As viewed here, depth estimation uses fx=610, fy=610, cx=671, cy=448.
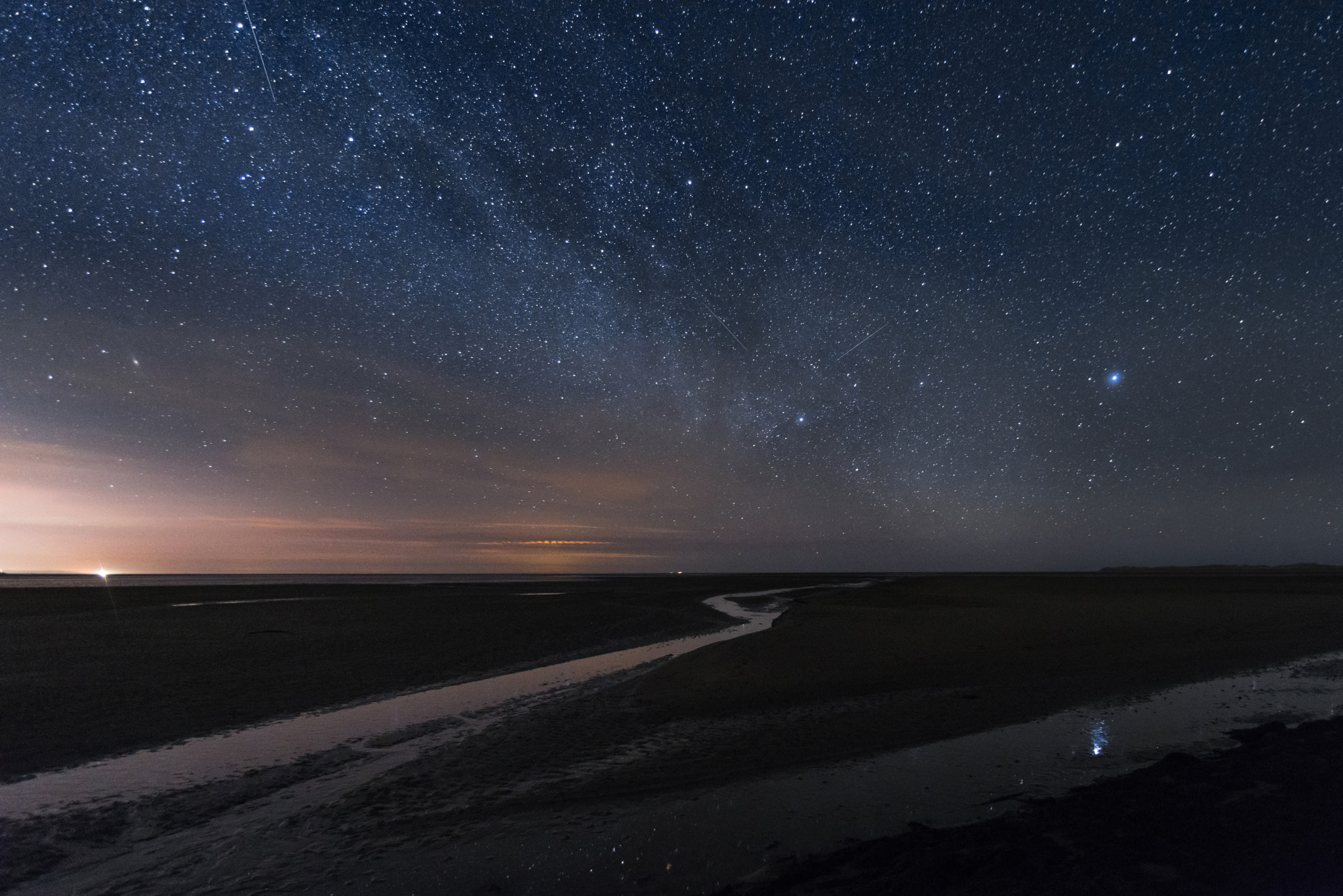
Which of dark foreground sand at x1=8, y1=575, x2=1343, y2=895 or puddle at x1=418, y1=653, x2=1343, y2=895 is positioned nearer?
puddle at x1=418, y1=653, x2=1343, y2=895

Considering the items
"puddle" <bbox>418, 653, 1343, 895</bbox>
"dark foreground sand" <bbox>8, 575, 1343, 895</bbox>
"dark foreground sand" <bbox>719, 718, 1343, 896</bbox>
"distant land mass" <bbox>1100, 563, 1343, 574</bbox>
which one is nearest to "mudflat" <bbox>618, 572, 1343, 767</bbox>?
"dark foreground sand" <bbox>8, 575, 1343, 895</bbox>

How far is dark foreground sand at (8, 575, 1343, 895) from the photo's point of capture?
5.67 m

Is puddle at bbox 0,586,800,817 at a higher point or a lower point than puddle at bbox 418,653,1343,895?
lower

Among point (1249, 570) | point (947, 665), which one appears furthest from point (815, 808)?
point (1249, 570)

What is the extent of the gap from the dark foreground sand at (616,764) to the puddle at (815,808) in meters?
0.16

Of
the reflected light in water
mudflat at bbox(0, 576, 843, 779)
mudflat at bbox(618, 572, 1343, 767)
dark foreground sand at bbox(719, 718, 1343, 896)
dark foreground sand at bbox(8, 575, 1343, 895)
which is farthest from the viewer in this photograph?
mudflat at bbox(0, 576, 843, 779)

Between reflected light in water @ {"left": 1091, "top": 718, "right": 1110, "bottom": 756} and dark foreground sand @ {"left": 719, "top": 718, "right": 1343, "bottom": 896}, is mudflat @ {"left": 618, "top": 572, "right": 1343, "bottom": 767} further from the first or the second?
dark foreground sand @ {"left": 719, "top": 718, "right": 1343, "bottom": 896}

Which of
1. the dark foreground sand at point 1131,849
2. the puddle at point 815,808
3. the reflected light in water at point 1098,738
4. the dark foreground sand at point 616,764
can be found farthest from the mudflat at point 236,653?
the reflected light in water at point 1098,738

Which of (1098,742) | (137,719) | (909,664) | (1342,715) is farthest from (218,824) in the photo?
(1342,715)

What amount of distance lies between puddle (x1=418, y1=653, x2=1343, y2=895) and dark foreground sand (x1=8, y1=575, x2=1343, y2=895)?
6.3 inches

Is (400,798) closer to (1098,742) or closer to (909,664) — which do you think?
(1098,742)

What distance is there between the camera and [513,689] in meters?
13.8

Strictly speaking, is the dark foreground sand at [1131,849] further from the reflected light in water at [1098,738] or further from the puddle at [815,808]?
the reflected light in water at [1098,738]

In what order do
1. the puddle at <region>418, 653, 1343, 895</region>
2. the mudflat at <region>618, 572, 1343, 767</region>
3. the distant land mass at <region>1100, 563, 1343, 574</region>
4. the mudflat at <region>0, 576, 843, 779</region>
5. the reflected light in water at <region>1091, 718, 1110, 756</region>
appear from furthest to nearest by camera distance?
the distant land mass at <region>1100, 563, 1343, 574</region> < the mudflat at <region>0, 576, 843, 779</region> < the mudflat at <region>618, 572, 1343, 767</region> < the reflected light in water at <region>1091, 718, 1110, 756</region> < the puddle at <region>418, 653, 1343, 895</region>
